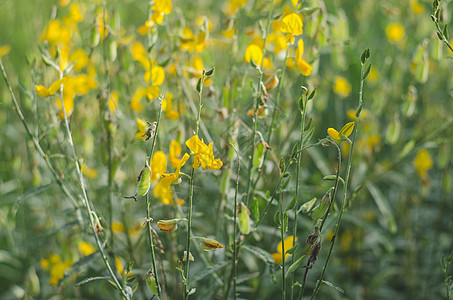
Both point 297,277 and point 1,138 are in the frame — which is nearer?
point 297,277

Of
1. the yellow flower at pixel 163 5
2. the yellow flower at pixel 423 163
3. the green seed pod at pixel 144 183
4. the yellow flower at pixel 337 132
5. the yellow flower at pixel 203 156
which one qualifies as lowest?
the yellow flower at pixel 423 163

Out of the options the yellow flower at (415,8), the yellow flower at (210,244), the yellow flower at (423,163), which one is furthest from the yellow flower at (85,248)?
the yellow flower at (415,8)

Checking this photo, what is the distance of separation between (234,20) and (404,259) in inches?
43.4

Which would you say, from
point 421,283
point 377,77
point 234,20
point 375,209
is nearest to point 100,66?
point 234,20

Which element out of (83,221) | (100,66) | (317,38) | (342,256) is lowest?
(342,256)

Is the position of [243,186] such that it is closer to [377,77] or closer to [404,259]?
[404,259]

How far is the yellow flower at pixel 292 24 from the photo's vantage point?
926 millimetres

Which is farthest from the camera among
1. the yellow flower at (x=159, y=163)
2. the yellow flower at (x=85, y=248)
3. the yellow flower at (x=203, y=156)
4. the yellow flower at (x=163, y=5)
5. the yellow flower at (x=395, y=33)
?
the yellow flower at (x=395, y=33)

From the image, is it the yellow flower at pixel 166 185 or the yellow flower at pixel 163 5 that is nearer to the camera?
the yellow flower at pixel 166 185

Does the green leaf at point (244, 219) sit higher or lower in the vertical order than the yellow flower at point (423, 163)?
higher

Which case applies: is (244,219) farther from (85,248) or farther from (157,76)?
(85,248)

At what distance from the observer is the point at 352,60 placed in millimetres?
1862

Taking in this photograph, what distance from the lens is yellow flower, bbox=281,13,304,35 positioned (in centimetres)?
93

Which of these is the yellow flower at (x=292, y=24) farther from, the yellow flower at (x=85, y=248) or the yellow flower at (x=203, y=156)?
the yellow flower at (x=85, y=248)
